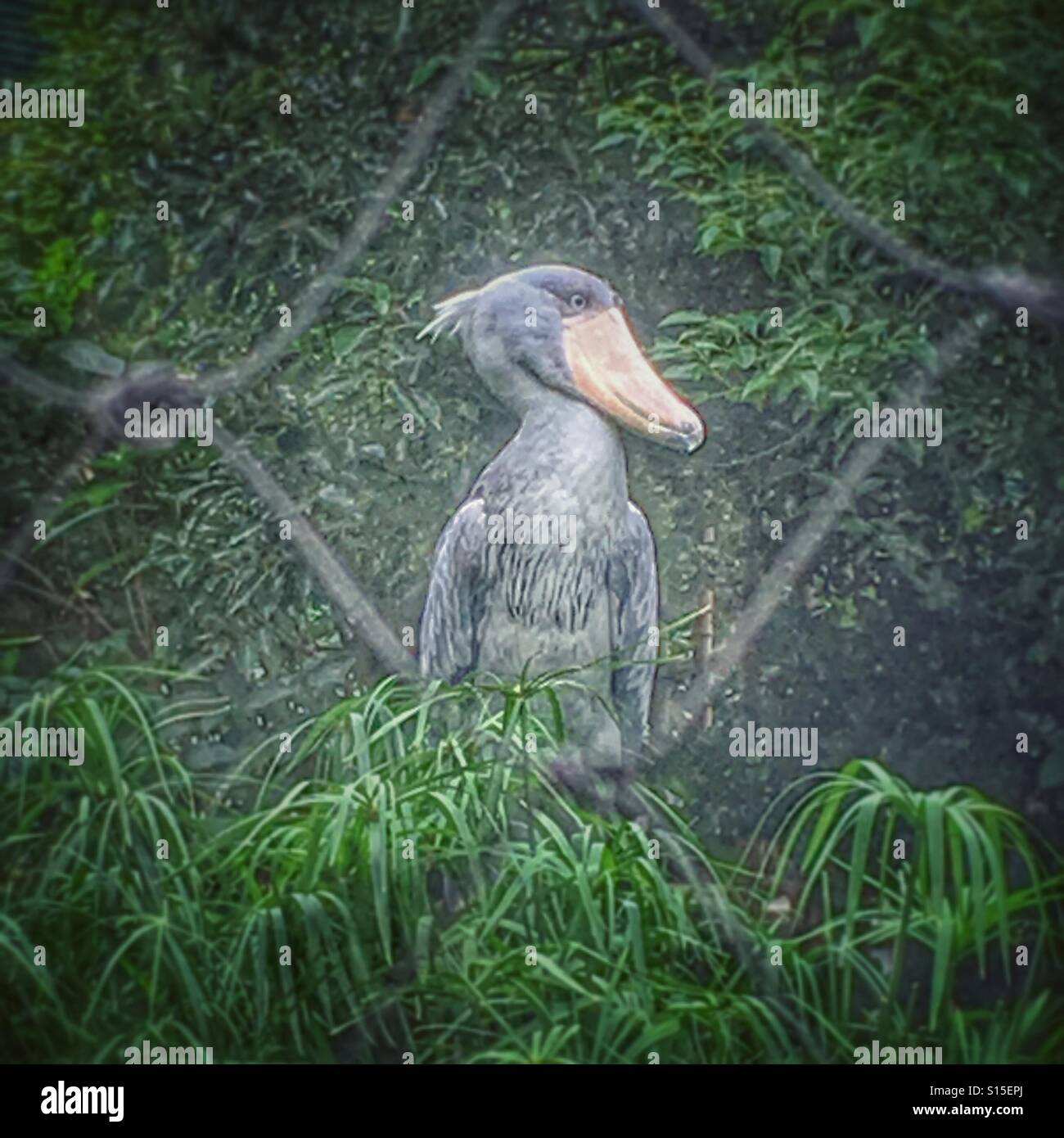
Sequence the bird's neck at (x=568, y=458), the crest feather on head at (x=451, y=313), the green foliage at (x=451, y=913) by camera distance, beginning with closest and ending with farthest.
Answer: the green foliage at (x=451, y=913) < the bird's neck at (x=568, y=458) < the crest feather on head at (x=451, y=313)

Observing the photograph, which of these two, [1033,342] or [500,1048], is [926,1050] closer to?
[500,1048]

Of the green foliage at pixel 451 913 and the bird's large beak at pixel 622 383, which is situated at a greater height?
the bird's large beak at pixel 622 383

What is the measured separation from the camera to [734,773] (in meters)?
4.44

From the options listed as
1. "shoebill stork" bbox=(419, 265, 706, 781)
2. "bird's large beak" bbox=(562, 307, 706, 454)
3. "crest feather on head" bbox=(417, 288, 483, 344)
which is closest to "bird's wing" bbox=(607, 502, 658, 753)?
"shoebill stork" bbox=(419, 265, 706, 781)

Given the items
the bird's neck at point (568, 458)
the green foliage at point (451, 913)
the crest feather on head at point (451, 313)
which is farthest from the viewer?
the crest feather on head at point (451, 313)

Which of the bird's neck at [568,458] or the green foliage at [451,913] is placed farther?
the bird's neck at [568,458]

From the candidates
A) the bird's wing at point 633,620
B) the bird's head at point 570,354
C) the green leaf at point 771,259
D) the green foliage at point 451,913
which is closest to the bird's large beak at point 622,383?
the bird's head at point 570,354

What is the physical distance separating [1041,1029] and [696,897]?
2.52 ft

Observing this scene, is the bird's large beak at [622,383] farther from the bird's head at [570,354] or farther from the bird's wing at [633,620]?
the bird's wing at [633,620]

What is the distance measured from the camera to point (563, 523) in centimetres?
435

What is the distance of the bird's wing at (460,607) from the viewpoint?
4.40 metres

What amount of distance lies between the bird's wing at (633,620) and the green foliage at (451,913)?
21 cm

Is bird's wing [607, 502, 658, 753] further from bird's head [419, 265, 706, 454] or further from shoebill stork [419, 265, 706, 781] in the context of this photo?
bird's head [419, 265, 706, 454]

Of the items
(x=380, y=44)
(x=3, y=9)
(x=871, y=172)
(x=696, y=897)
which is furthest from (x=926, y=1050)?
(x=3, y=9)
